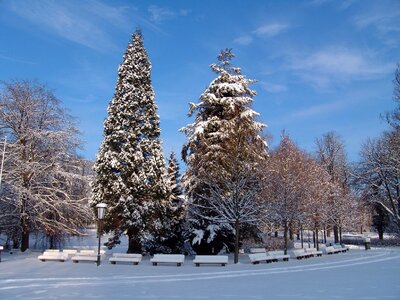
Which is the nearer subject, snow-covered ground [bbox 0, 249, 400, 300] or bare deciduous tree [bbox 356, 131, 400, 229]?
snow-covered ground [bbox 0, 249, 400, 300]

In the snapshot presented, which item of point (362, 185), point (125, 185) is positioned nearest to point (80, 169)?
point (125, 185)

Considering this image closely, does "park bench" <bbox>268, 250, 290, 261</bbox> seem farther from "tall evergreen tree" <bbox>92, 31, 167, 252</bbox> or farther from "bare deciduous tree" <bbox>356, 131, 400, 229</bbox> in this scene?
"bare deciduous tree" <bbox>356, 131, 400, 229</bbox>

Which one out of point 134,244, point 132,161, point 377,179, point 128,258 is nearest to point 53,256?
point 128,258

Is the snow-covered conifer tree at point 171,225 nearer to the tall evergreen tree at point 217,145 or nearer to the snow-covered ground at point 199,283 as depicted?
the tall evergreen tree at point 217,145

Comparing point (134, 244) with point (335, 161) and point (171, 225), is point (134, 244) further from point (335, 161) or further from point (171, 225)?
point (335, 161)

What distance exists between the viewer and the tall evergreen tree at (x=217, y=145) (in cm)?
2350

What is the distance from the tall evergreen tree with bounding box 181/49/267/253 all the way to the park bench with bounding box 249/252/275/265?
3317mm

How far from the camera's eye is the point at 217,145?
24.4m

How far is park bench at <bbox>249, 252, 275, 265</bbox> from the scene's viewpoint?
20000 millimetres

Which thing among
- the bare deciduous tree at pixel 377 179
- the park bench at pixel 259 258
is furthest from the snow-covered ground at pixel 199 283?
the bare deciduous tree at pixel 377 179

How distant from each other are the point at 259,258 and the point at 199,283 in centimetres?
763

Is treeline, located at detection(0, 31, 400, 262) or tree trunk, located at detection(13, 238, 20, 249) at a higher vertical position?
treeline, located at detection(0, 31, 400, 262)

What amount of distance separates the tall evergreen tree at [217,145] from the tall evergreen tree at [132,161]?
7.67 feet

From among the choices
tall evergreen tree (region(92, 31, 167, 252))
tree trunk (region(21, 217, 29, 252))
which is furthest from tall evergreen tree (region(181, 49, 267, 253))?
tree trunk (region(21, 217, 29, 252))
